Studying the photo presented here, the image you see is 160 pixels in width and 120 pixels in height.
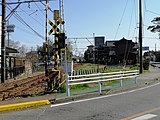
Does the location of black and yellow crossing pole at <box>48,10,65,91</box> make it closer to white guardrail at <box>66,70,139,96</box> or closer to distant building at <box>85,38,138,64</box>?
white guardrail at <box>66,70,139,96</box>

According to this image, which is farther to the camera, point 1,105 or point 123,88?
point 123,88

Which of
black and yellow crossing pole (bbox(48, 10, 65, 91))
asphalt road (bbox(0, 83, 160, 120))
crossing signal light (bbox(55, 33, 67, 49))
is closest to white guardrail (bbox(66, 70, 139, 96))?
black and yellow crossing pole (bbox(48, 10, 65, 91))

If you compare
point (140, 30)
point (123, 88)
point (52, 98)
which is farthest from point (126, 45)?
point (52, 98)

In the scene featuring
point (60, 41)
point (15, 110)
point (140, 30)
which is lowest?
point (15, 110)

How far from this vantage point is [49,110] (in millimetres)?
11180

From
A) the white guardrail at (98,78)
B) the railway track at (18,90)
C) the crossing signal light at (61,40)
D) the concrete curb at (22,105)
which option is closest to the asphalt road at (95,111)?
the concrete curb at (22,105)

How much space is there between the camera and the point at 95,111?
10.8m

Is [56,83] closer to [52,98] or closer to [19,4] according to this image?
[52,98]

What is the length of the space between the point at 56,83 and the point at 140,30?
20.5 m

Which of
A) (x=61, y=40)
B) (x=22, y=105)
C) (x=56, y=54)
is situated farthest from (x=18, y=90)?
(x=22, y=105)

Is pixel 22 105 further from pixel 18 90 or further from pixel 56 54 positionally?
pixel 18 90

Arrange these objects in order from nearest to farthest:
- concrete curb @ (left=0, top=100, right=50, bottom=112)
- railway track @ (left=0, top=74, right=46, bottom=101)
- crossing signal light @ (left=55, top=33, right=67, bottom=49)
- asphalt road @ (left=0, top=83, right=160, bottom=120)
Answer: asphalt road @ (left=0, top=83, right=160, bottom=120), concrete curb @ (left=0, top=100, right=50, bottom=112), railway track @ (left=0, top=74, right=46, bottom=101), crossing signal light @ (left=55, top=33, right=67, bottom=49)

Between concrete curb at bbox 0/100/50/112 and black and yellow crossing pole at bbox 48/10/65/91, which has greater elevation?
black and yellow crossing pole at bbox 48/10/65/91

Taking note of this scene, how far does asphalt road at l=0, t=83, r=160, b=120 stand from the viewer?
977cm
